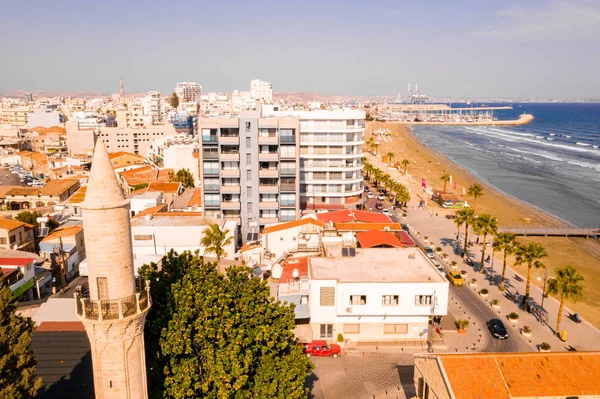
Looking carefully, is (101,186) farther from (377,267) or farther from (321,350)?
(377,267)

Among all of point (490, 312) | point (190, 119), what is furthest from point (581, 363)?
point (190, 119)

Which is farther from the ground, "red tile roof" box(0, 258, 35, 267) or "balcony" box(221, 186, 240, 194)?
"balcony" box(221, 186, 240, 194)

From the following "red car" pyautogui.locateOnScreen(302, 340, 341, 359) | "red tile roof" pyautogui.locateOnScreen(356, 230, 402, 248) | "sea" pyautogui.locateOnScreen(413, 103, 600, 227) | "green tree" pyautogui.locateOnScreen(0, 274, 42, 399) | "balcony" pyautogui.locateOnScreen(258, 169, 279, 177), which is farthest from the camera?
"sea" pyautogui.locateOnScreen(413, 103, 600, 227)

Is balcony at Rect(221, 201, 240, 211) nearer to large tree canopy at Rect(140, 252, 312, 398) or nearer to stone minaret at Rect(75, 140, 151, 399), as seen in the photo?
large tree canopy at Rect(140, 252, 312, 398)

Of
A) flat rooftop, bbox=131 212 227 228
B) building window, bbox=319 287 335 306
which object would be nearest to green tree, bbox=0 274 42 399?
building window, bbox=319 287 335 306

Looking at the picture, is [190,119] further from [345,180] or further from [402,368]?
[402,368]

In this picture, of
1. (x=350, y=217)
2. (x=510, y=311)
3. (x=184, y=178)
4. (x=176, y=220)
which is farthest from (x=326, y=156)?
(x=510, y=311)
